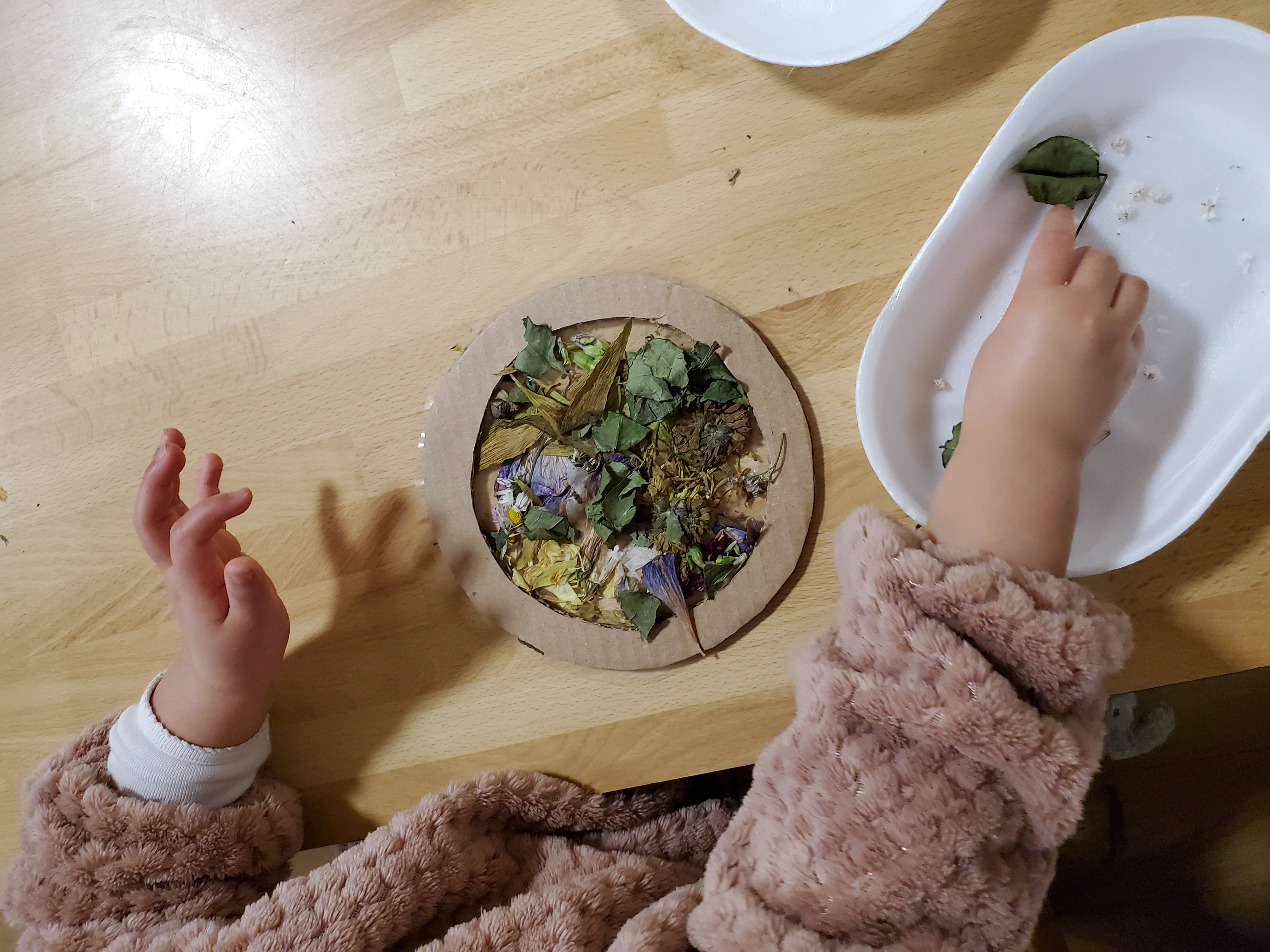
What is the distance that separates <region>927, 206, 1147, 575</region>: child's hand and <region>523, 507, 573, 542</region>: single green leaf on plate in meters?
0.24

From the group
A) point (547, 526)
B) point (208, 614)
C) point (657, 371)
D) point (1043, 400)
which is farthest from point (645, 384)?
point (208, 614)

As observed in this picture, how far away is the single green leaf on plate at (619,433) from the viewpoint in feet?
1.85

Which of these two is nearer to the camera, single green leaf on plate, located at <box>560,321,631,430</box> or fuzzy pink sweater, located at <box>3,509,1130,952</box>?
fuzzy pink sweater, located at <box>3,509,1130,952</box>

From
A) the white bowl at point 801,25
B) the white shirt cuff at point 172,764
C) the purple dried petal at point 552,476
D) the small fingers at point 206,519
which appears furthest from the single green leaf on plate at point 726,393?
the white shirt cuff at point 172,764

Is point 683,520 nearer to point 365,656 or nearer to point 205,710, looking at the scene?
point 365,656

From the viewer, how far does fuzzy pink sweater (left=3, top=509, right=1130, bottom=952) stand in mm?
428

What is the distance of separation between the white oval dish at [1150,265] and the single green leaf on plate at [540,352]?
0.21m

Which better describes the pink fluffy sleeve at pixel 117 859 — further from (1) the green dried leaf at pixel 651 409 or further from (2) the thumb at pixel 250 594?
(1) the green dried leaf at pixel 651 409

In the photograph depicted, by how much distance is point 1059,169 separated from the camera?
52cm

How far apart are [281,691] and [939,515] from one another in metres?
0.51

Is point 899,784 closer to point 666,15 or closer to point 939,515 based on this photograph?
point 939,515

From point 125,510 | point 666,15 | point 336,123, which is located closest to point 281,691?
Answer: point 125,510

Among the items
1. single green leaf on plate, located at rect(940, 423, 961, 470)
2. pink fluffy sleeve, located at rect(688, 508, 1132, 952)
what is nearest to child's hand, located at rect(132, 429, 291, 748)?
pink fluffy sleeve, located at rect(688, 508, 1132, 952)

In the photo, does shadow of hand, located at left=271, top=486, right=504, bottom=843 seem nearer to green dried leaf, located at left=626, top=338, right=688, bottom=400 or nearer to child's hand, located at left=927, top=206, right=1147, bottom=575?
green dried leaf, located at left=626, top=338, right=688, bottom=400
